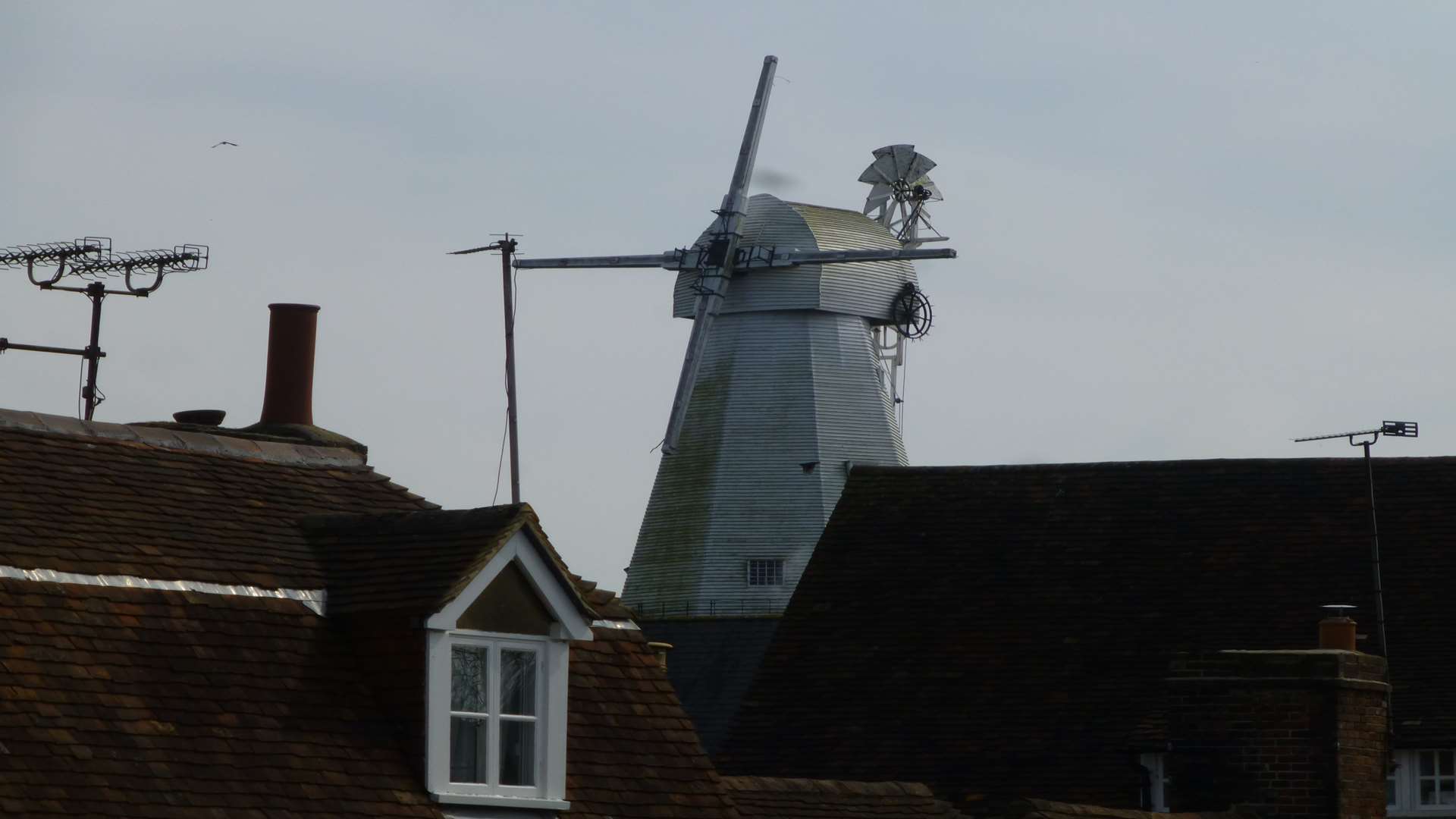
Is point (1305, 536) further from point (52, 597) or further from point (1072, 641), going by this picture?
point (52, 597)

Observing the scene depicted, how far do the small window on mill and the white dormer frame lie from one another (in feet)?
144

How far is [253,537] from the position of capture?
1933 centimetres

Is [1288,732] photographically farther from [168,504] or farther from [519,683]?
[168,504]

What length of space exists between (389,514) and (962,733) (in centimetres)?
1517

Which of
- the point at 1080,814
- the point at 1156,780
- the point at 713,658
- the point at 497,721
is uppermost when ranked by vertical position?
the point at 713,658

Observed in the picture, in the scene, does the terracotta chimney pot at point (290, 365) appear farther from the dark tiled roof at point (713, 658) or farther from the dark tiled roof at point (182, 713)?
the dark tiled roof at point (713, 658)

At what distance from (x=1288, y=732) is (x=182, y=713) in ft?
38.5

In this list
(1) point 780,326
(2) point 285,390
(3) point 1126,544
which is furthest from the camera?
(1) point 780,326

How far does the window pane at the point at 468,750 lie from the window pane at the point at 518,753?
0.62 feet

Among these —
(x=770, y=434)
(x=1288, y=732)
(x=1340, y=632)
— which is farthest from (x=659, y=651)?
(x=770, y=434)

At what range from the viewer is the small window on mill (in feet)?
206

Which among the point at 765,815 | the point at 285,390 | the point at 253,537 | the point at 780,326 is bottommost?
the point at 765,815

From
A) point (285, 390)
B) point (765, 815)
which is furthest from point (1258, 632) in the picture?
point (285, 390)

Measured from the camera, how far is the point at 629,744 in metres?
19.9
